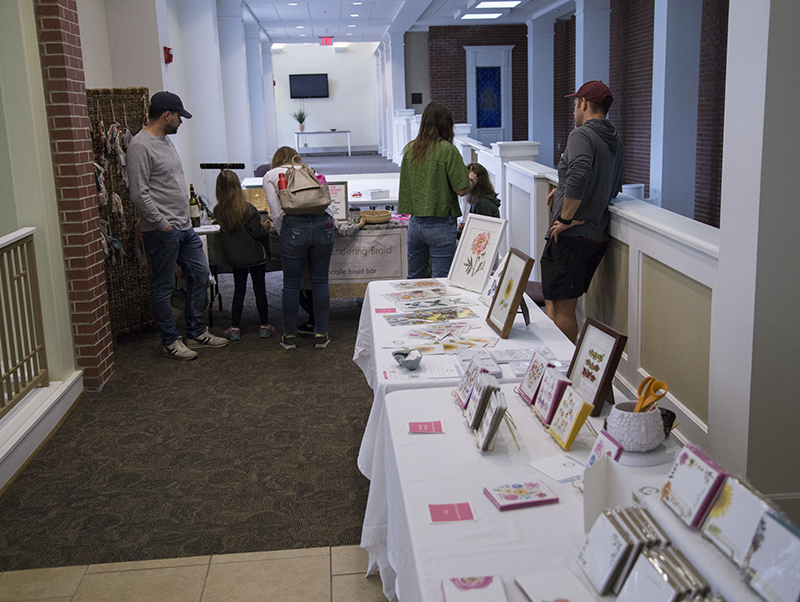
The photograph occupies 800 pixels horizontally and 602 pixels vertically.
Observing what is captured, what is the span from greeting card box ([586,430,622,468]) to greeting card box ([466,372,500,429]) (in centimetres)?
33

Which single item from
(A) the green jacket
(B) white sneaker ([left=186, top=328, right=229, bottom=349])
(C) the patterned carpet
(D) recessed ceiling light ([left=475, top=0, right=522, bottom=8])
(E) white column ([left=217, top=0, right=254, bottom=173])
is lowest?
(C) the patterned carpet

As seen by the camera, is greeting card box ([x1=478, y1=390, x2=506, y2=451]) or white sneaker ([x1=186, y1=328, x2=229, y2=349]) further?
white sneaker ([x1=186, y1=328, x2=229, y2=349])

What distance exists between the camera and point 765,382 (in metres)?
2.35

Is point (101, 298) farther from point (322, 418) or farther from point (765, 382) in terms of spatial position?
point (765, 382)

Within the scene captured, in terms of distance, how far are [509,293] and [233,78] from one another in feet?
28.0

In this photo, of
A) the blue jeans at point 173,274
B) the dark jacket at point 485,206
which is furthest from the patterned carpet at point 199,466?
the dark jacket at point 485,206

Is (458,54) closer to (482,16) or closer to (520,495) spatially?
(482,16)

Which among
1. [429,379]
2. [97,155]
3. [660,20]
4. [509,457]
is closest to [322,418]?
[429,379]

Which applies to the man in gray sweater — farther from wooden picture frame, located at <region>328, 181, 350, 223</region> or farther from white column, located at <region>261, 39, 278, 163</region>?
white column, located at <region>261, 39, 278, 163</region>

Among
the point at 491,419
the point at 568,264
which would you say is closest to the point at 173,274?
the point at 568,264

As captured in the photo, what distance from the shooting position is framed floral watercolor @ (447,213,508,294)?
3287mm

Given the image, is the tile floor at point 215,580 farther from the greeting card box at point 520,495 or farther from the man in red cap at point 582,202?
the man in red cap at point 582,202

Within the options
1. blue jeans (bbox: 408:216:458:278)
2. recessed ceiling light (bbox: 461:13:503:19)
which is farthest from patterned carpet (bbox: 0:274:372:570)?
recessed ceiling light (bbox: 461:13:503:19)

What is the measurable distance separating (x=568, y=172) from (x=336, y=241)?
7.95ft
